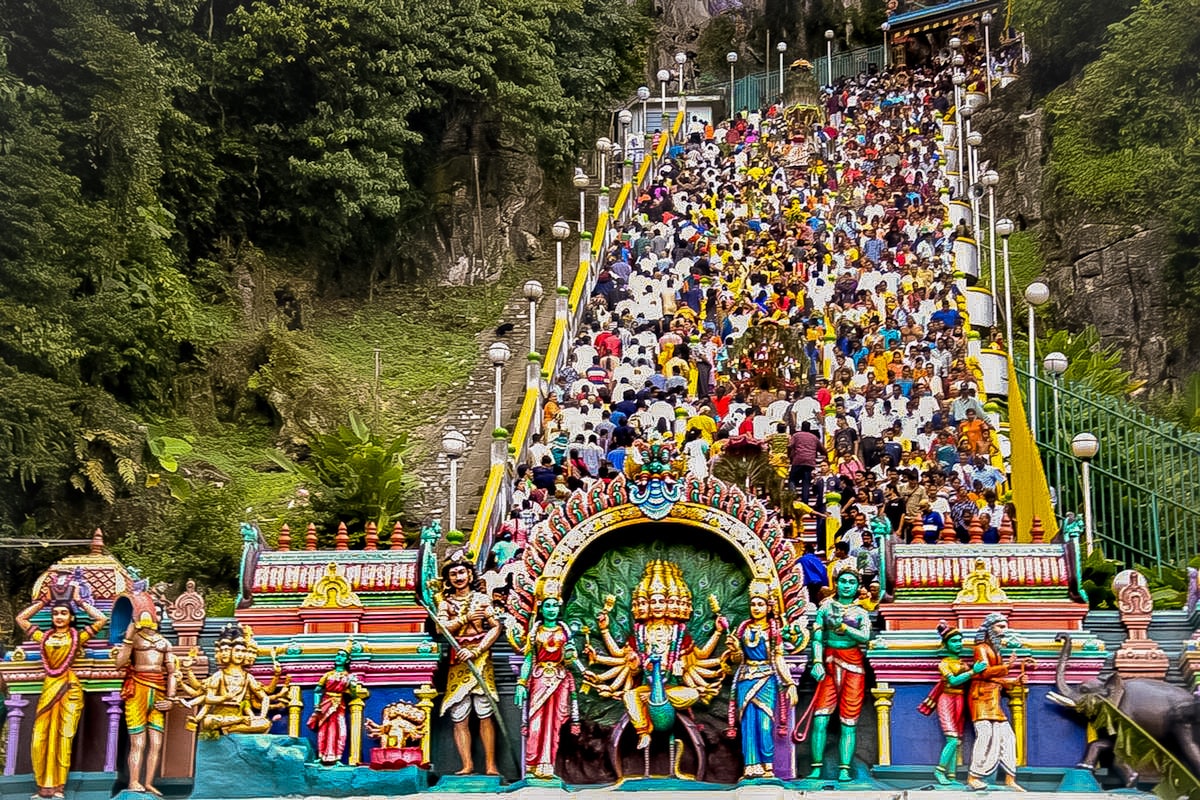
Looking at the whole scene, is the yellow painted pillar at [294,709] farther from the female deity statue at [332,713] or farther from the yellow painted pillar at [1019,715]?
the yellow painted pillar at [1019,715]

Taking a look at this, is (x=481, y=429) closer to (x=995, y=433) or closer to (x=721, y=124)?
(x=995, y=433)

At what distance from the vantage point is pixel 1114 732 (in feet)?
51.8

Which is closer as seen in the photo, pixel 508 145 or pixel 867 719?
pixel 867 719

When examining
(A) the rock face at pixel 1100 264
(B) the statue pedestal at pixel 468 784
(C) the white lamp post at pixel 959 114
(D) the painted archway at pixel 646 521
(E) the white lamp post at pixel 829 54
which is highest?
(E) the white lamp post at pixel 829 54

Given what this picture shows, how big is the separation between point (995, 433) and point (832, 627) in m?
8.62

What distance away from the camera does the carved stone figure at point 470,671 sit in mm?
16734

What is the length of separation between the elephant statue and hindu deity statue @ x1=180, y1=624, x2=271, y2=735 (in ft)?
21.2

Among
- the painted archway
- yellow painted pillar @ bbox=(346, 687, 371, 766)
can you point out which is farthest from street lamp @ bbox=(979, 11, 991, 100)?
yellow painted pillar @ bbox=(346, 687, 371, 766)

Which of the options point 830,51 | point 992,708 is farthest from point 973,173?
point 992,708

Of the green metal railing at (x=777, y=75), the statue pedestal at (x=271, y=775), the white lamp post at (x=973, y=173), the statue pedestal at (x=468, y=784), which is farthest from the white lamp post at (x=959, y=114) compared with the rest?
the statue pedestal at (x=271, y=775)

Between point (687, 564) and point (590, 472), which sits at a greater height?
point (590, 472)

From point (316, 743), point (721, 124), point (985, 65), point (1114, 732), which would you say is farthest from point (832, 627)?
point (985, 65)

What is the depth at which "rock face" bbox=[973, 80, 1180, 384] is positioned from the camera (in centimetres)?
3697

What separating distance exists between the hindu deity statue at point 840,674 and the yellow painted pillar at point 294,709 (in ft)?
14.0
